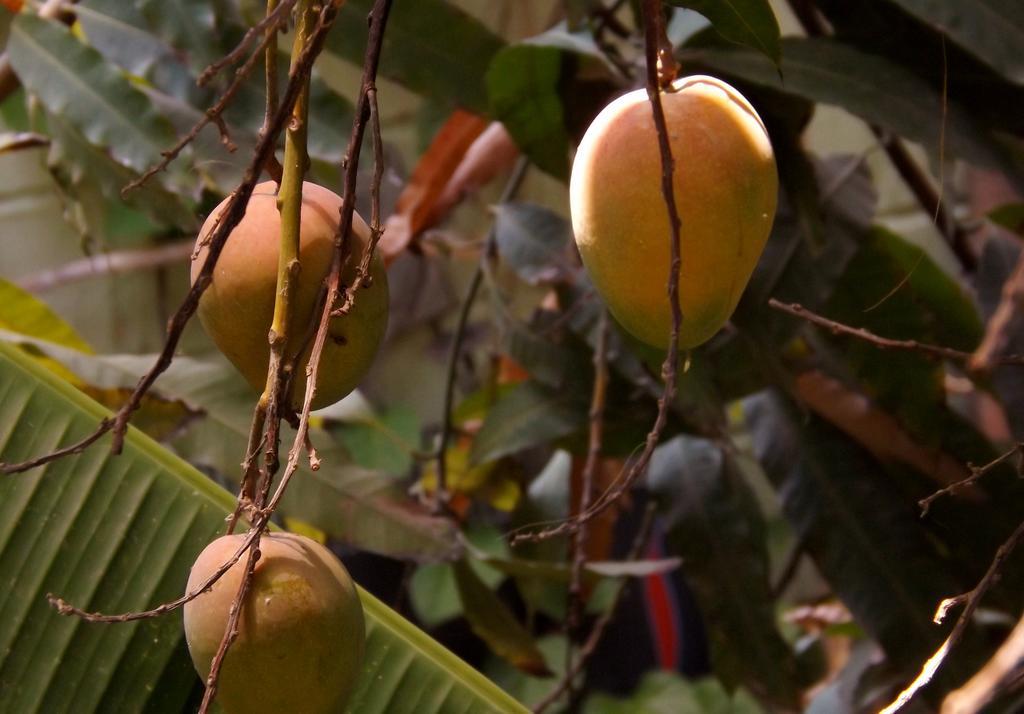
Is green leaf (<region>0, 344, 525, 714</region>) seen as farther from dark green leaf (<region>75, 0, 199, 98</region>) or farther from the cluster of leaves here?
dark green leaf (<region>75, 0, 199, 98</region>)

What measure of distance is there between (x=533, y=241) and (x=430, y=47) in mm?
220

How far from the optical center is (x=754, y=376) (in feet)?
2.94

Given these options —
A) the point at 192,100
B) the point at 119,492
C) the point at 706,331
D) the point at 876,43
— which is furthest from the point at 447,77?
the point at 706,331

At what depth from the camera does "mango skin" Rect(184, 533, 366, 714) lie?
308 millimetres

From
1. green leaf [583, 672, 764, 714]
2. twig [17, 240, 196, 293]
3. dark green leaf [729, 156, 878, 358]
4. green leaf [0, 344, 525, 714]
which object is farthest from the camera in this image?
twig [17, 240, 196, 293]

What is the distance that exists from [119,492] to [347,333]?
27cm

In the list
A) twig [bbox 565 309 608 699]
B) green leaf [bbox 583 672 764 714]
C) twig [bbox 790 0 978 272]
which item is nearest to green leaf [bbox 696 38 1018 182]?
twig [bbox 790 0 978 272]

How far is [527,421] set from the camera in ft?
2.98

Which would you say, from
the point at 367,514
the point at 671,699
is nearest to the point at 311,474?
the point at 367,514

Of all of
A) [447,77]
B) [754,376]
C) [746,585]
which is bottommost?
[746,585]

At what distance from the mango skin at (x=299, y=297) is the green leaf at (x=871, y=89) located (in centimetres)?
43

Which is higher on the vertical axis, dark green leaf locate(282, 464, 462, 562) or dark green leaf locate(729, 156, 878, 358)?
dark green leaf locate(729, 156, 878, 358)

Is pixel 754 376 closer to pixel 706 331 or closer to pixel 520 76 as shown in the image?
pixel 520 76

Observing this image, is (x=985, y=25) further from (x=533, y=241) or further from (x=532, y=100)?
(x=533, y=241)
